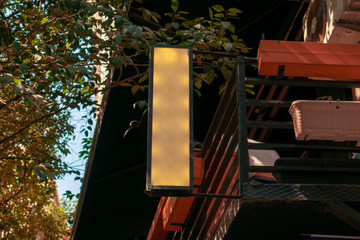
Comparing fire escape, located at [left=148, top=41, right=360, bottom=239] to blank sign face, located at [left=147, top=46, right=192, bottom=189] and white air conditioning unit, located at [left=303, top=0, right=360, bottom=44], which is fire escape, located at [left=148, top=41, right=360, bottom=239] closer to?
blank sign face, located at [left=147, top=46, right=192, bottom=189]

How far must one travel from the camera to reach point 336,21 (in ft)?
16.5

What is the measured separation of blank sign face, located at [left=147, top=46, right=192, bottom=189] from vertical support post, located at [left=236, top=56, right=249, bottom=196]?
33 cm

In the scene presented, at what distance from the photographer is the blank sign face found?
10.5ft

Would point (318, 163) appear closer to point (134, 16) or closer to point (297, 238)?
point (297, 238)

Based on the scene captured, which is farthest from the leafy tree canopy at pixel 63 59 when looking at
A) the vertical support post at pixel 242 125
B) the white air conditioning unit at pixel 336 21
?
the vertical support post at pixel 242 125

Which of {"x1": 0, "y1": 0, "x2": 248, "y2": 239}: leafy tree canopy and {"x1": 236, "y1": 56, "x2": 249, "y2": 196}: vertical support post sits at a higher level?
{"x1": 0, "y1": 0, "x2": 248, "y2": 239}: leafy tree canopy

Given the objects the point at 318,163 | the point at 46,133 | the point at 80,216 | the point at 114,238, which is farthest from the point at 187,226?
the point at 46,133

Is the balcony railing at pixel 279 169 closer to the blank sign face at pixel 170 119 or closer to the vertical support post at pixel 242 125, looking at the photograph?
the vertical support post at pixel 242 125

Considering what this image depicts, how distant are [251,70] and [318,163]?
4459mm

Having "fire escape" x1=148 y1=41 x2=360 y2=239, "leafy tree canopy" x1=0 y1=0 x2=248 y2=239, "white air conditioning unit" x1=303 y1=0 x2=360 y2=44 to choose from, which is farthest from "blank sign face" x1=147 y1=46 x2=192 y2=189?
"white air conditioning unit" x1=303 y1=0 x2=360 y2=44

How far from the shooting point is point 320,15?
557 cm

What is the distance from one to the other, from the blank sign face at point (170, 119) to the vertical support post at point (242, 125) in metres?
0.33

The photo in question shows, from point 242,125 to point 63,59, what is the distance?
9.81ft

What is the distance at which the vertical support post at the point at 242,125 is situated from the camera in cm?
333
